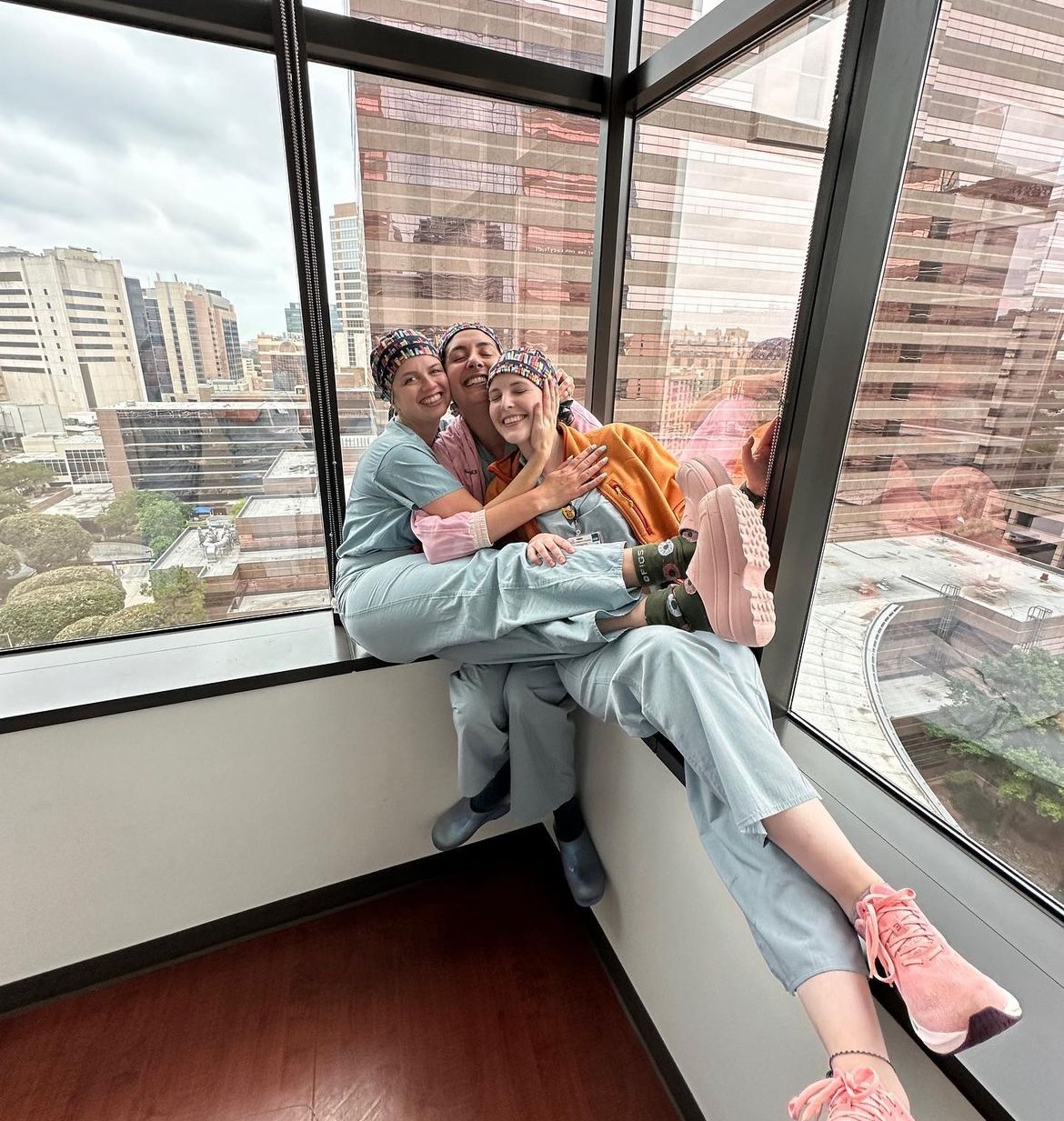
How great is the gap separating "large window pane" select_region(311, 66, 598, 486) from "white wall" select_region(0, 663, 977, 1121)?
26.7 inches

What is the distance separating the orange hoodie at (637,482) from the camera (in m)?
1.27

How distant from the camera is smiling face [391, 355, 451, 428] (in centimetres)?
129

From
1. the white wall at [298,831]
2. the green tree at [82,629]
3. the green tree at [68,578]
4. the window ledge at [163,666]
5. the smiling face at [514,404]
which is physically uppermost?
the smiling face at [514,404]

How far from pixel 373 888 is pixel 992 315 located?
1.77 m

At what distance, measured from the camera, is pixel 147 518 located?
141 cm

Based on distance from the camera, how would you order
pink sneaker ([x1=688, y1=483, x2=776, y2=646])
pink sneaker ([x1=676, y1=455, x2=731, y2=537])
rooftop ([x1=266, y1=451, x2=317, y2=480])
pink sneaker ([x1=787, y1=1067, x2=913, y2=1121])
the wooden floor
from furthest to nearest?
rooftop ([x1=266, y1=451, x2=317, y2=480]), the wooden floor, pink sneaker ([x1=676, y1=455, x2=731, y2=537]), pink sneaker ([x1=688, y1=483, x2=776, y2=646]), pink sneaker ([x1=787, y1=1067, x2=913, y2=1121])

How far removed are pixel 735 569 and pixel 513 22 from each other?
1.44m

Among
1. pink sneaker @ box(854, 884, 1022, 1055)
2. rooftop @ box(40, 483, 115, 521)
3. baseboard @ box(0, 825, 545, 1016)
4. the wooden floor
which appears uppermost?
rooftop @ box(40, 483, 115, 521)

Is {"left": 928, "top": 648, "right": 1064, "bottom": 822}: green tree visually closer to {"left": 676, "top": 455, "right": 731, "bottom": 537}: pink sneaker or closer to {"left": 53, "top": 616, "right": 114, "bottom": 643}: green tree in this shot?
{"left": 676, "top": 455, "right": 731, "bottom": 537}: pink sneaker

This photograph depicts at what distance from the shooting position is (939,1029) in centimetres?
64

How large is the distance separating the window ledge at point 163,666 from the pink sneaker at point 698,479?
81 cm

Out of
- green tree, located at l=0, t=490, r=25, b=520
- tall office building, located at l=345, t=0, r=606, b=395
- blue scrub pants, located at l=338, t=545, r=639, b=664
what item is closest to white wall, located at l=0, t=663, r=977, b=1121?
blue scrub pants, located at l=338, t=545, r=639, b=664

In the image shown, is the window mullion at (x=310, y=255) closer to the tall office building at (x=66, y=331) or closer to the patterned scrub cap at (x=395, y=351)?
the patterned scrub cap at (x=395, y=351)

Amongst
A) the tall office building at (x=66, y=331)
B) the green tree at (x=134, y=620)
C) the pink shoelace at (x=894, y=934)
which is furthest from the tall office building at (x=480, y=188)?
the pink shoelace at (x=894, y=934)
